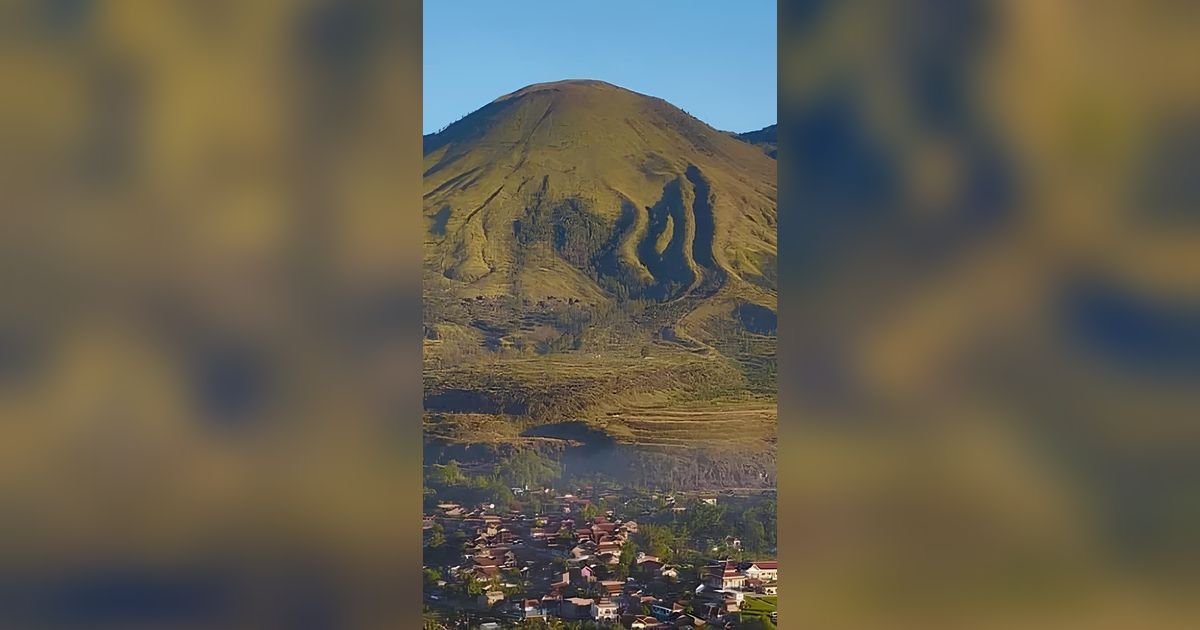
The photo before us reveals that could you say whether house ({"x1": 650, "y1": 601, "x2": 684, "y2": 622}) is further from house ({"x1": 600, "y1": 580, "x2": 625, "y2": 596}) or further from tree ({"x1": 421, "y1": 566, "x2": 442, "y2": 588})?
tree ({"x1": 421, "y1": 566, "x2": 442, "y2": 588})

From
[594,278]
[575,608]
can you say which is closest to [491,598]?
[575,608]

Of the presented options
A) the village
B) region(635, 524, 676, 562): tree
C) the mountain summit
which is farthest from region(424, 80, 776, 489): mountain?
region(635, 524, 676, 562): tree
